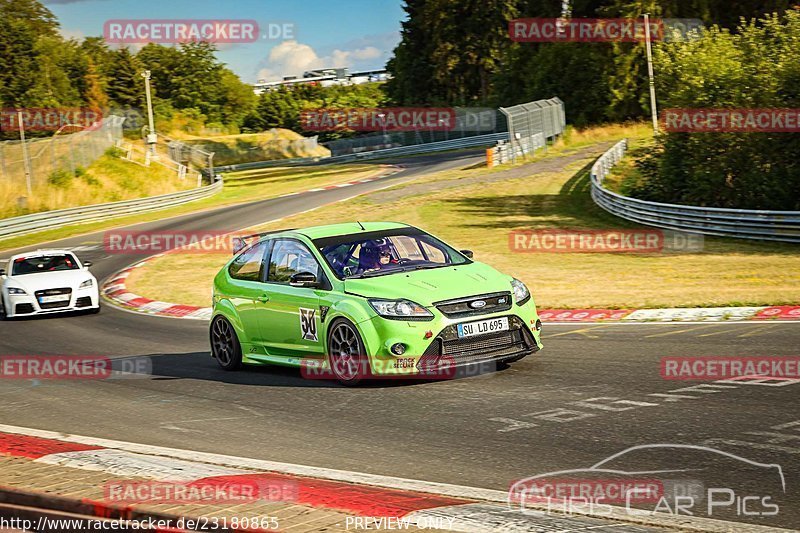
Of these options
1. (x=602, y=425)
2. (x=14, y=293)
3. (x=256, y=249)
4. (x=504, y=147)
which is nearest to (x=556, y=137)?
(x=504, y=147)

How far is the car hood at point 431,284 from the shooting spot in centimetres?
993

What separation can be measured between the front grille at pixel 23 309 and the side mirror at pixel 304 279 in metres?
11.1

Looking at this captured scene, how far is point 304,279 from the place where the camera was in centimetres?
1060

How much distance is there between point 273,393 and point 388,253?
1.94 meters

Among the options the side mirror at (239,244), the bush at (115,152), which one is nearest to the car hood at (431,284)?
the side mirror at (239,244)

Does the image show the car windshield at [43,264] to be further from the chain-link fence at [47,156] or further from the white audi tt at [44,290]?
the chain-link fence at [47,156]

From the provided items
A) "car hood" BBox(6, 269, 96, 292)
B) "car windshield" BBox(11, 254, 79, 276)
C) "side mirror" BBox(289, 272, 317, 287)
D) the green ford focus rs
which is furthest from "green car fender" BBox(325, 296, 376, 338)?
"car windshield" BBox(11, 254, 79, 276)

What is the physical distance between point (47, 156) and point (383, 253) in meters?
39.1

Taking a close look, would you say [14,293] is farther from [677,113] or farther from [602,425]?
[677,113]

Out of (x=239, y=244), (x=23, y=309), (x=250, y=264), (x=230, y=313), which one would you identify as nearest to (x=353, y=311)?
(x=250, y=264)

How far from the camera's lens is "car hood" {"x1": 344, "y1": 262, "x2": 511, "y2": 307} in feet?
32.6

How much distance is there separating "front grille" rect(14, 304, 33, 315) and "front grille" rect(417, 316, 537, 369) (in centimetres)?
1275

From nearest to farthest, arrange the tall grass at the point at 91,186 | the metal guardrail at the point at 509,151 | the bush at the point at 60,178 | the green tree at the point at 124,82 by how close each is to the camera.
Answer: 1. the tall grass at the point at 91,186
2. the bush at the point at 60,178
3. the metal guardrail at the point at 509,151
4. the green tree at the point at 124,82

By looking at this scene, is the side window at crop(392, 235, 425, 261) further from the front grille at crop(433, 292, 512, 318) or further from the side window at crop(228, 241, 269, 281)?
the side window at crop(228, 241, 269, 281)
